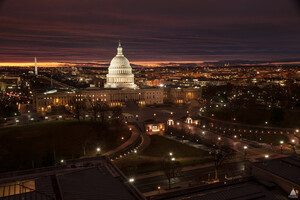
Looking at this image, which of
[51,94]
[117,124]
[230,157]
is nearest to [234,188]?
[230,157]

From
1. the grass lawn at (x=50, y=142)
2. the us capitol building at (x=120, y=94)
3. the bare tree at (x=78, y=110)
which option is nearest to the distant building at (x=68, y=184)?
the grass lawn at (x=50, y=142)

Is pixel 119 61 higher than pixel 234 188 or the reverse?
higher

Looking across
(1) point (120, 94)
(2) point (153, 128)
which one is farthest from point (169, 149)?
(1) point (120, 94)

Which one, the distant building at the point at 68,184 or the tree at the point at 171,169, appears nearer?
the distant building at the point at 68,184

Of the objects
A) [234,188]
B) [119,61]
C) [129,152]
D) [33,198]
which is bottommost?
[129,152]

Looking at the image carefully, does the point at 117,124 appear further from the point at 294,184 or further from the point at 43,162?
the point at 294,184

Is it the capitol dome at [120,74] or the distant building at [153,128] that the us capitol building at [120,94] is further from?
the distant building at [153,128]

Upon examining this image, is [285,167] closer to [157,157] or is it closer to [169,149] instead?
[157,157]
